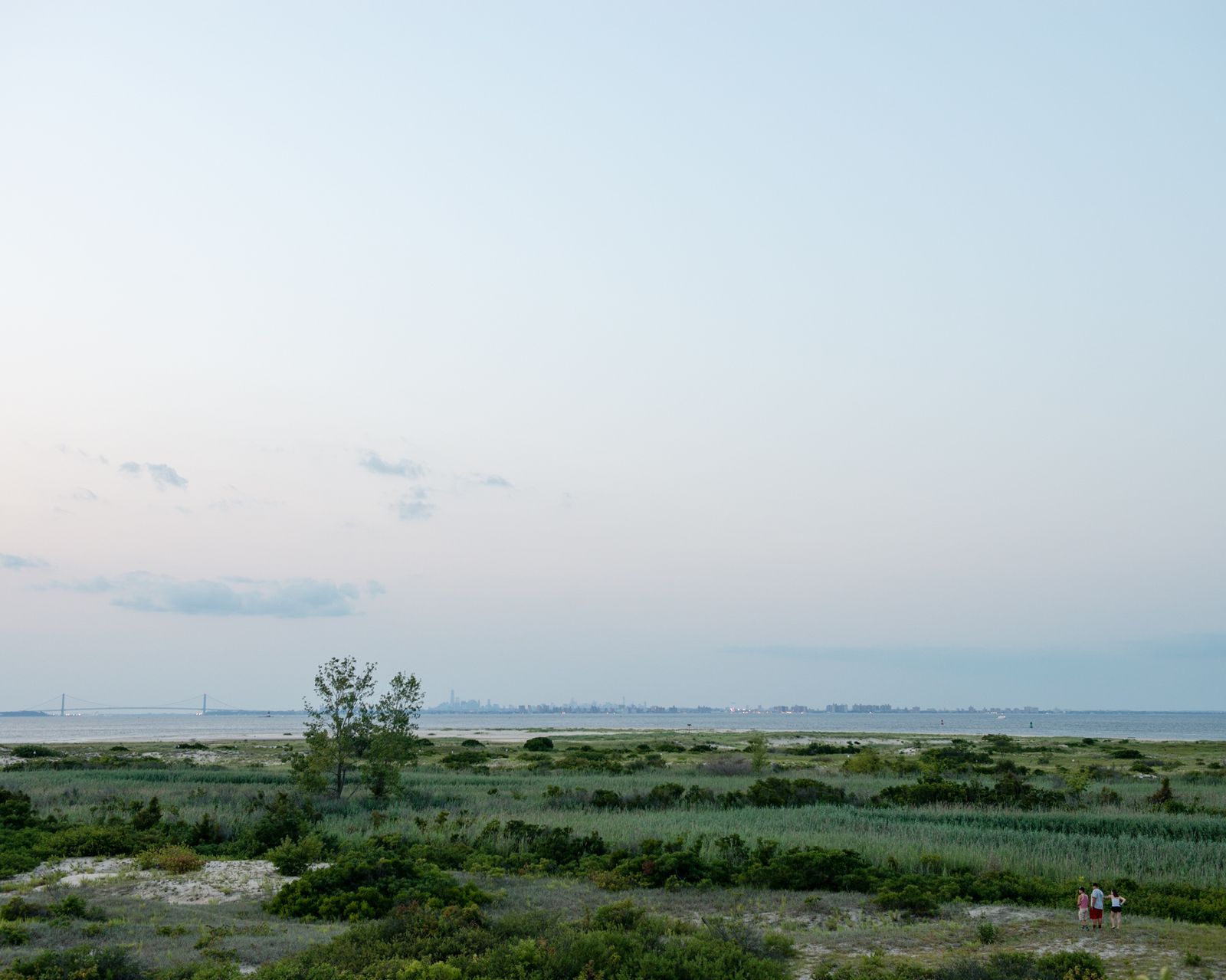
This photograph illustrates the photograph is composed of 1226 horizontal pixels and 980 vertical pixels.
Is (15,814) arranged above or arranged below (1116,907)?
below

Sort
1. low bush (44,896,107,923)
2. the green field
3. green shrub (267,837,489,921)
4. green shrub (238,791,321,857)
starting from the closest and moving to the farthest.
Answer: the green field
low bush (44,896,107,923)
green shrub (267,837,489,921)
green shrub (238,791,321,857)

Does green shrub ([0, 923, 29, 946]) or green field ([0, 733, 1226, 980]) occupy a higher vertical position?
green shrub ([0, 923, 29, 946])

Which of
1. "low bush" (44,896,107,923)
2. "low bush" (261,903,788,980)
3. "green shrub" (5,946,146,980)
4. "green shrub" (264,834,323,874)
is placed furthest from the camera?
"green shrub" (264,834,323,874)

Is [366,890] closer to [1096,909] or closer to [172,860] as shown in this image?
[172,860]

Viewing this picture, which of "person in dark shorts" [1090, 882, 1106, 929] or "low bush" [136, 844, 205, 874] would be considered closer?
"person in dark shorts" [1090, 882, 1106, 929]

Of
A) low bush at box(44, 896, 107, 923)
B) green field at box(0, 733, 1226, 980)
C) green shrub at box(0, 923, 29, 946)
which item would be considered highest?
green shrub at box(0, 923, 29, 946)

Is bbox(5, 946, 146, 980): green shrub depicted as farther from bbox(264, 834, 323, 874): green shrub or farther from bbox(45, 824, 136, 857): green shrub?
bbox(45, 824, 136, 857): green shrub

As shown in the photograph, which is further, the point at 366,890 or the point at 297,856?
the point at 297,856

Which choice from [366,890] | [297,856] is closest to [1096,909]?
[366,890]

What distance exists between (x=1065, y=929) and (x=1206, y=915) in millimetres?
3314

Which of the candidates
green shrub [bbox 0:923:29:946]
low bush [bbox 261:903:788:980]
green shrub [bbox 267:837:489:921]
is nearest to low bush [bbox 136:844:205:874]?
Result: green shrub [bbox 267:837:489:921]

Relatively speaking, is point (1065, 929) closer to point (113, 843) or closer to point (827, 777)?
point (113, 843)

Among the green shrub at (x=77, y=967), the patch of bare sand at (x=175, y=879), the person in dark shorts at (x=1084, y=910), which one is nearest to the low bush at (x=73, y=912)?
the patch of bare sand at (x=175, y=879)

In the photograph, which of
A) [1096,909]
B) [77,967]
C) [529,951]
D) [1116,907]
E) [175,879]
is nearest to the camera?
[77,967]
